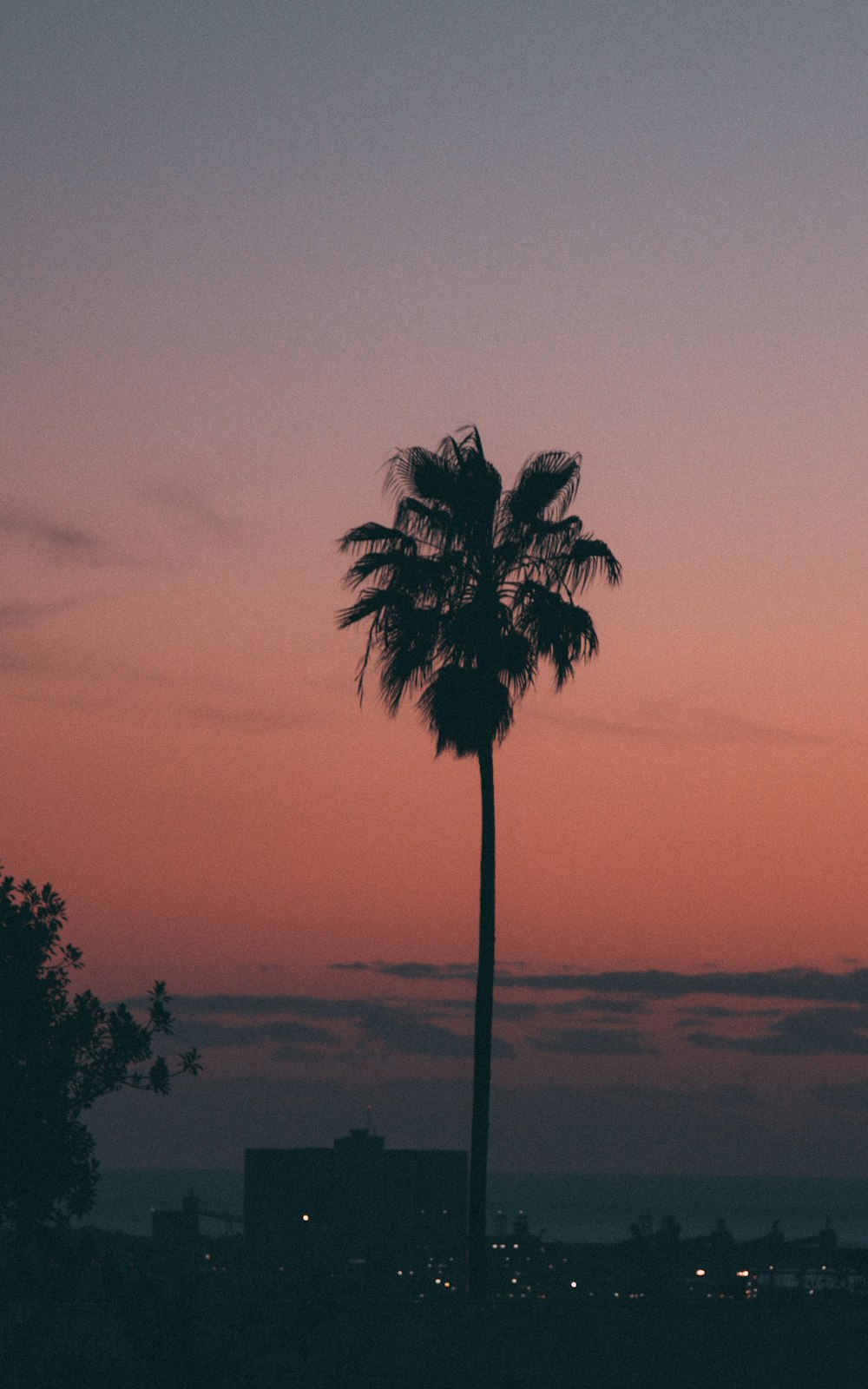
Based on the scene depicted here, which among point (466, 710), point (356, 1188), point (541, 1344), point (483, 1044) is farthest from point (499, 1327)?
point (356, 1188)

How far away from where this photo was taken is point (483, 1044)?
29750 millimetres

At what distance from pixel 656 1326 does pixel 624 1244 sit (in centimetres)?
945

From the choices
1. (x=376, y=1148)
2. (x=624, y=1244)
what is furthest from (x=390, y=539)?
(x=376, y=1148)

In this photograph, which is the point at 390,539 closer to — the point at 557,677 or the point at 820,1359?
the point at 557,677

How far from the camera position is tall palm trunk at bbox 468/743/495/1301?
28.5 m

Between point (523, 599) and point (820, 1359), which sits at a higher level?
point (523, 599)

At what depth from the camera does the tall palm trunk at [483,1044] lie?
28453mm

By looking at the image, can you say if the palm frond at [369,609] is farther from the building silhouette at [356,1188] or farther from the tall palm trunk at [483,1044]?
the building silhouette at [356,1188]

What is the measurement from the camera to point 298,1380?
20172mm

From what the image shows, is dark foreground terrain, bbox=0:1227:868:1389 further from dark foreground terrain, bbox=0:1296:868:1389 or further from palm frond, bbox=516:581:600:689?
palm frond, bbox=516:581:600:689

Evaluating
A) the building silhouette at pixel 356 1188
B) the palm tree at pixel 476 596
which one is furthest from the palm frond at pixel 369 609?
the building silhouette at pixel 356 1188

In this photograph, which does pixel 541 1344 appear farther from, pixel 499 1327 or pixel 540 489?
pixel 540 489

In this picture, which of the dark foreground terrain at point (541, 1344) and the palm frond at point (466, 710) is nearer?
the dark foreground terrain at point (541, 1344)

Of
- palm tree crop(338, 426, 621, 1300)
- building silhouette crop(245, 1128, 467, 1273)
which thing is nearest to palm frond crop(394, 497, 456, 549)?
palm tree crop(338, 426, 621, 1300)
